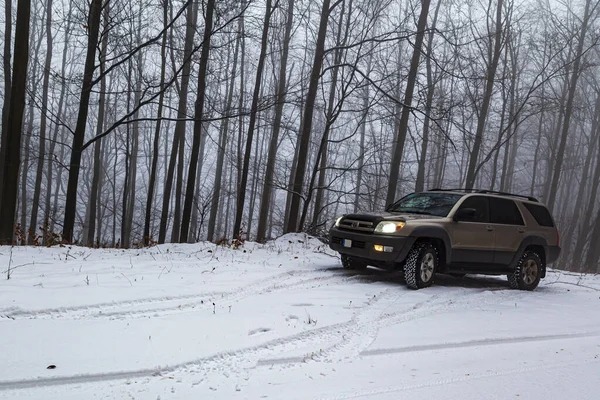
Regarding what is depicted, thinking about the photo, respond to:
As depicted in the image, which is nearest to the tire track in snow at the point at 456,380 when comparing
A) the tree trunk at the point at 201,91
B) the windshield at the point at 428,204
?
the windshield at the point at 428,204

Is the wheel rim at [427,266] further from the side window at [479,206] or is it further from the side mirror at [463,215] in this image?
the side window at [479,206]

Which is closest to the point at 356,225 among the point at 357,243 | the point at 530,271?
the point at 357,243

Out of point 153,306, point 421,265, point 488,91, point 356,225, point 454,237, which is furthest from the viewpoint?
point 488,91

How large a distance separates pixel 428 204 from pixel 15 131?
10.2 m

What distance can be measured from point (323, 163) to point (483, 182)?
1170 inches

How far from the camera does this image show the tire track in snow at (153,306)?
451 centimetres

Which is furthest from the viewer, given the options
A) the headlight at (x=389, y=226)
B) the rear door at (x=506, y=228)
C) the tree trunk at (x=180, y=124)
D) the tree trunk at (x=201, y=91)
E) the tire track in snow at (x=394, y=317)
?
the tree trunk at (x=180, y=124)

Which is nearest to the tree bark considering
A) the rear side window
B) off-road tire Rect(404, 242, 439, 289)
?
the rear side window

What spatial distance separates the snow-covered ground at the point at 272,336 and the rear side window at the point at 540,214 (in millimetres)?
1710

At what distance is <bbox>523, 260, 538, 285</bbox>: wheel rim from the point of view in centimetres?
847

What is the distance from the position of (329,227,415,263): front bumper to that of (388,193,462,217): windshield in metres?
1.15

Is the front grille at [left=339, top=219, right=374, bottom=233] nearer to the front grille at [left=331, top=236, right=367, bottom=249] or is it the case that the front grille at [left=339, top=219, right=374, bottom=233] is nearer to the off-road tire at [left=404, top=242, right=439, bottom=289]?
the front grille at [left=331, top=236, right=367, bottom=249]

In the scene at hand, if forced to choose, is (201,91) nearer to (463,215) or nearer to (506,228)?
(463,215)

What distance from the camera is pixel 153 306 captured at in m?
5.08
